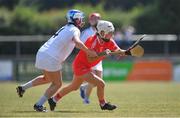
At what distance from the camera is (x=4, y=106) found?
16172 mm

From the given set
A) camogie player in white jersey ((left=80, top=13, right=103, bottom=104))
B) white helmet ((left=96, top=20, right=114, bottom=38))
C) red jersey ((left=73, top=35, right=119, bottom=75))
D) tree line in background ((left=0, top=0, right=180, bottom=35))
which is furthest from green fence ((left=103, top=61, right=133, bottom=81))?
white helmet ((left=96, top=20, right=114, bottom=38))

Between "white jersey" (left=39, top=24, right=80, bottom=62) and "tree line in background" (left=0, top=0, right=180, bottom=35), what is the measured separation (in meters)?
26.5

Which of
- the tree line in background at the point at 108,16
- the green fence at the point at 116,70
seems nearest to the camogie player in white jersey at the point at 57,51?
the green fence at the point at 116,70

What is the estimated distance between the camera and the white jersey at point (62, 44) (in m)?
14.9

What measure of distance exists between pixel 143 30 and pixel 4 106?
90.7ft

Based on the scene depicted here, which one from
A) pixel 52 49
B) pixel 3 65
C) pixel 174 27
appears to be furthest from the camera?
pixel 174 27

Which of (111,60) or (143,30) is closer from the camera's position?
(111,60)

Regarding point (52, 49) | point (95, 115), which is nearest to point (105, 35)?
point (52, 49)

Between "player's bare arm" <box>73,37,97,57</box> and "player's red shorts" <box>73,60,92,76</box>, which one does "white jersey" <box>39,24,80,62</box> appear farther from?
"player's red shorts" <box>73,60,92,76</box>

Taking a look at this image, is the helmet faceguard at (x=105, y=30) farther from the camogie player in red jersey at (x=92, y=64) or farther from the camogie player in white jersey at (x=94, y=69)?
the camogie player in white jersey at (x=94, y=69)

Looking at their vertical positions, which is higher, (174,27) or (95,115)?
(174,27)

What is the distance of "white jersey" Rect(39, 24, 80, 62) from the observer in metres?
14.9

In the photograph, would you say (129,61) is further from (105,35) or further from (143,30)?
(105,35)

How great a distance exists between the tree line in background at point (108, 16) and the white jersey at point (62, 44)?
86.9ft
